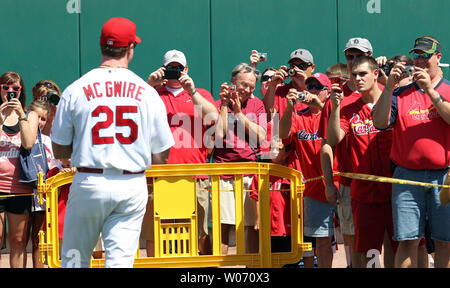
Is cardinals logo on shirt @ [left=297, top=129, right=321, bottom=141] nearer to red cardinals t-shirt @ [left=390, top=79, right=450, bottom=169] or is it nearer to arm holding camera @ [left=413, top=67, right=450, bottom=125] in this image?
red cardinals t-shirt @ [left=390, top=79, right=450, bottom=169]

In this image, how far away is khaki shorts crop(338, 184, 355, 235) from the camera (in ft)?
24.7

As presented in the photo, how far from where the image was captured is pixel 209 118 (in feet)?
26.1

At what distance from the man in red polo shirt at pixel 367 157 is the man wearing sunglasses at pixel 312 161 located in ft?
1.40

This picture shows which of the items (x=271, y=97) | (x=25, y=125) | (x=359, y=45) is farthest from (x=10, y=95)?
(x=359, y=45)

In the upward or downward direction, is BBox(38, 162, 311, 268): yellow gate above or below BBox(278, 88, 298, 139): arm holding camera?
below

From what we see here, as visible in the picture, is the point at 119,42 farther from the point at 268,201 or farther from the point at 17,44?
the point at 17,44

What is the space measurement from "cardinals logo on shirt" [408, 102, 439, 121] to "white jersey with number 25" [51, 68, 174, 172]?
240cm

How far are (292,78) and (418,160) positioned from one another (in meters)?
2.23

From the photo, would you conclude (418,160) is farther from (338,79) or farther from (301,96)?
(338,79)

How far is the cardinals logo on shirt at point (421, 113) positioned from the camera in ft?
22.0

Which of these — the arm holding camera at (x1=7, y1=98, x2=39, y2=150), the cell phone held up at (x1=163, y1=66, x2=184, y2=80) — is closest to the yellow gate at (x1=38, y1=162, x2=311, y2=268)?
the arm holding camera at (x1=7, y1=98, x2=39, y2=150)

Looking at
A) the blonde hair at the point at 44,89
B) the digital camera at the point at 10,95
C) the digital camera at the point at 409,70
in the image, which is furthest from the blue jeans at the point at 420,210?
the blonde hair at the point at 44,89

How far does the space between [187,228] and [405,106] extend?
2.16 metres

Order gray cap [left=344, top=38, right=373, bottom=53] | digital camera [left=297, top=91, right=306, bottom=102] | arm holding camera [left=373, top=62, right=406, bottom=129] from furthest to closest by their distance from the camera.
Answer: gray cap [left=344, top=38, right=373, bottom=53] < digital camera [left=297, top=91, right=306, bottom=102] < arm holding camera [left=373, top=62, right=406, bottom=129]
